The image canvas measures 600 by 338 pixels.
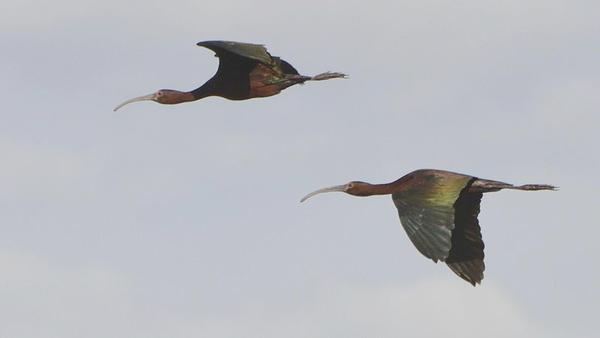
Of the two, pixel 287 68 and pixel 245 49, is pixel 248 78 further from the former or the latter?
pixel 245 49

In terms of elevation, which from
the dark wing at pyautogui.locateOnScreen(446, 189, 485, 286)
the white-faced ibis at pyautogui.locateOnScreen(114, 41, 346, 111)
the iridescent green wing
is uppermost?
the white-faced ibis at pyautogui.locateOnScreen(114, 41, 346, 111)

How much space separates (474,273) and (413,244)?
277cm

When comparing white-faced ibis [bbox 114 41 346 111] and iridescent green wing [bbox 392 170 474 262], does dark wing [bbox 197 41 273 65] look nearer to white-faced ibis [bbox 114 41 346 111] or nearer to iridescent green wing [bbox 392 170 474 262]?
white-faced ibis [bbox 114 41 346 111]

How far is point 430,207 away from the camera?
36.7 metres

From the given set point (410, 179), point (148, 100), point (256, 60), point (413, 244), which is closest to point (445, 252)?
point (413, 244)

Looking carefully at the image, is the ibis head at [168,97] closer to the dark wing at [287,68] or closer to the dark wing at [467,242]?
the dark wing at [287,68]

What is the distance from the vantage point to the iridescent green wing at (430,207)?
3572 centimetres

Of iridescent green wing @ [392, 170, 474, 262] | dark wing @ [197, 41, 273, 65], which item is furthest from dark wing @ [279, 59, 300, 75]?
iridescent green wing @ [392, 170, 474, 262]

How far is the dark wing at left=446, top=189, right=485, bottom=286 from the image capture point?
3809 centimetres

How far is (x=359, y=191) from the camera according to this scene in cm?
3969

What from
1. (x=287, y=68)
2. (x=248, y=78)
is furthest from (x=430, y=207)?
(x=287, y=68)

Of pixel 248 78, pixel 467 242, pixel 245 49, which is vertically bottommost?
pixel 467 242

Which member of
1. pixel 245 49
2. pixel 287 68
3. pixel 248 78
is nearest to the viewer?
pixel 245 49

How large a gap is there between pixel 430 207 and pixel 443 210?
0.79ft
